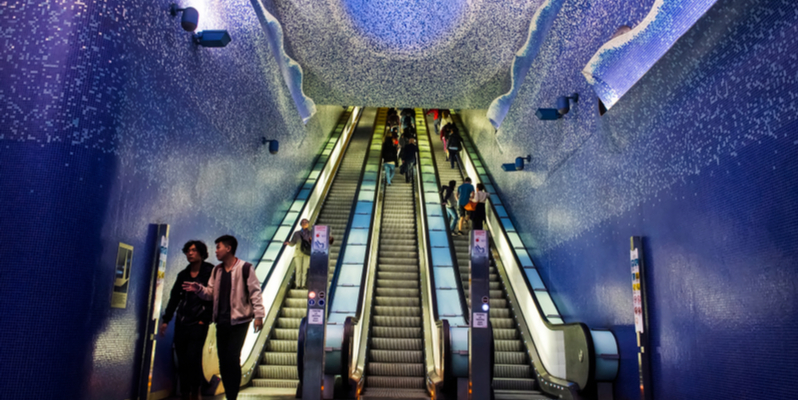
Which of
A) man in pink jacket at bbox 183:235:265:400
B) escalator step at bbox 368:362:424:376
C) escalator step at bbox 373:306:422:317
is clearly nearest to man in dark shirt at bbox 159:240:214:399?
man in pink jacket at bbox 183:235:265:400

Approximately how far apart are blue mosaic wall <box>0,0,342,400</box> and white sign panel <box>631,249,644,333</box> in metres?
4.28

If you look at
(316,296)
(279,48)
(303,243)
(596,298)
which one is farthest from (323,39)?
(596,298)

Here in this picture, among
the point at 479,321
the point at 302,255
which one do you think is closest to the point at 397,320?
the point at 302,255

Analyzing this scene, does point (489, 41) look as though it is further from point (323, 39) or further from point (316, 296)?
point (316, 296)

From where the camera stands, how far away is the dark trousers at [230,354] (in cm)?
425

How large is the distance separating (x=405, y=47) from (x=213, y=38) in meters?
4.34

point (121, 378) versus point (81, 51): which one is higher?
point (81, 51)

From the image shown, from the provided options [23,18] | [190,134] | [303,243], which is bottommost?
[303,243]

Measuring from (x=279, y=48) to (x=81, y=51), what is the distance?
16.8 feet

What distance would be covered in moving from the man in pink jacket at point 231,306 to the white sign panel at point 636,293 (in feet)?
10.8

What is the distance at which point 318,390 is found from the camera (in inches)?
202

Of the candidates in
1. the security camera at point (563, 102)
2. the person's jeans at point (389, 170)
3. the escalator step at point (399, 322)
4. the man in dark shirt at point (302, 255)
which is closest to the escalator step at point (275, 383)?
the escalator step at point (399, 322)

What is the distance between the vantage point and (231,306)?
14.1ft

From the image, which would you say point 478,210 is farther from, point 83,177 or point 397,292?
point 83,177
